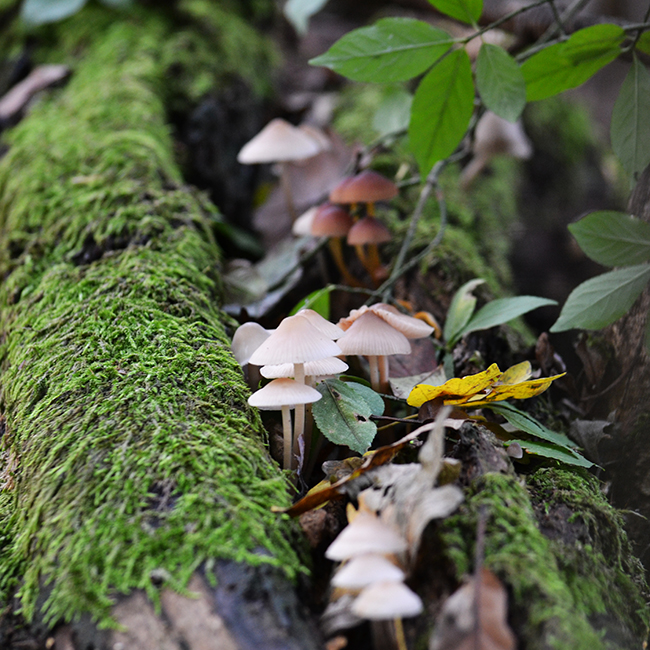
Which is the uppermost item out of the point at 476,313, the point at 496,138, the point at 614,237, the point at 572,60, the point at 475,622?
the point at 572,60

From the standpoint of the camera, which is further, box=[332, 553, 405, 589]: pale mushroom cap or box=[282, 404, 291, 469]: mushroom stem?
box=[282, 404, 291, 469]: mushroom stem

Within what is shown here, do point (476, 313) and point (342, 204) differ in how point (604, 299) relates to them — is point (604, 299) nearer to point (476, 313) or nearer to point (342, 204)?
point (476, 313)

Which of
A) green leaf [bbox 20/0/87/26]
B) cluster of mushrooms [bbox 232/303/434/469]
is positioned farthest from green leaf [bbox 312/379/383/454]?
green leaf [bbox 20/0/87/26]

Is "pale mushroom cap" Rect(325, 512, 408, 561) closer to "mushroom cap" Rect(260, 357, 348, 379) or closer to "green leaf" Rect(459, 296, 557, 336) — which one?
"mushroom cap" Rect(260, 357, 348, 379)

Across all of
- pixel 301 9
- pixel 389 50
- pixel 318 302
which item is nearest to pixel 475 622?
pixel 318 302

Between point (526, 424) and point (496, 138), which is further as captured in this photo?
point (496, 138)

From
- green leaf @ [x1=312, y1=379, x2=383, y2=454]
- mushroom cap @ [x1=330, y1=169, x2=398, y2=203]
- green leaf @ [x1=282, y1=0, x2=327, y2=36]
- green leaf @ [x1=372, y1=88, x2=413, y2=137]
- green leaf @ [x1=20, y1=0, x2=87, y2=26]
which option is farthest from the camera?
green leaf @ [x1=20, y1=0, x2=87, y2=26]

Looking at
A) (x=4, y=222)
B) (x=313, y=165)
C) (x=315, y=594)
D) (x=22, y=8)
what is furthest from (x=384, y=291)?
(x=22, y=8)
